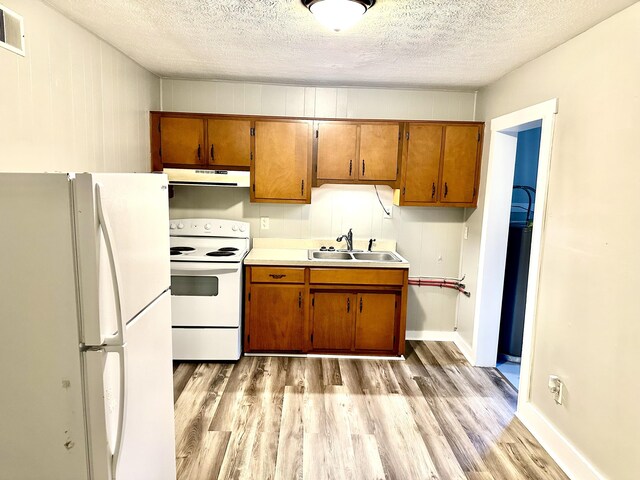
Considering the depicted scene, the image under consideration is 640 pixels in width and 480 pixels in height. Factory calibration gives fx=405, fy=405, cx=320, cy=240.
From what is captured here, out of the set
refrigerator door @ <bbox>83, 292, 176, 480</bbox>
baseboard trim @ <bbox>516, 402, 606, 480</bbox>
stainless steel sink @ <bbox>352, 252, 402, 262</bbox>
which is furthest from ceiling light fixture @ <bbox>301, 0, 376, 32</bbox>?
baseboard trim @ <bbox>516, 402, 606, 480</bbox>

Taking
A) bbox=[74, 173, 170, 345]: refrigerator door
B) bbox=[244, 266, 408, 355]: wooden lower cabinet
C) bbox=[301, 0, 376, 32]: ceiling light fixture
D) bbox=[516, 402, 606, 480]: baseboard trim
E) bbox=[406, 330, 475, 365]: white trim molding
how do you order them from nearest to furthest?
bbox=[74, 173, 170, 345]: refrigerator door < bbox=[301, 0, 376, 32]: ceiling light fixture < bbox=[516, 402, 606, 480]: baseboard trim < bbox=[244, 266, 408, 355]: wooden lower cabinet < bbox=[406, 330, 475, 365]: white trim molding

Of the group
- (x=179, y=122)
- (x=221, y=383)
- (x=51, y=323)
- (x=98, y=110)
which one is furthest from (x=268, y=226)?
(x=51, y=323)

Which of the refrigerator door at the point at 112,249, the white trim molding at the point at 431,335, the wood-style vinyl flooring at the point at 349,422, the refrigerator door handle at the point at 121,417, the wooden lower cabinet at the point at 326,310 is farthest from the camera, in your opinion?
the white trim molding at the point at 431,335

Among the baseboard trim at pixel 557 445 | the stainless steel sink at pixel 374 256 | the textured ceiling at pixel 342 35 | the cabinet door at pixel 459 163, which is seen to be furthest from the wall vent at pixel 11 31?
the baseboard trim at pixel 557 445

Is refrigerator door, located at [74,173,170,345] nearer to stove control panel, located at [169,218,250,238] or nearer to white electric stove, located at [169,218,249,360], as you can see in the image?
white electric stove, located at [169,218,249,360]

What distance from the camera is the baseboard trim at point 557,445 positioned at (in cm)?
209

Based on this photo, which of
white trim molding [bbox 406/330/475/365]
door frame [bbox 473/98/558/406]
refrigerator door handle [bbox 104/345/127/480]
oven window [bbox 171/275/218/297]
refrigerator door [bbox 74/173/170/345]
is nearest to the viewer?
refrigerator door [bbox 74/173/170/345]

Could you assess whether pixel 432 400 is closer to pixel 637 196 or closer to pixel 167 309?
pixel 637 196

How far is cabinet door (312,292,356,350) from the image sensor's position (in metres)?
3.49

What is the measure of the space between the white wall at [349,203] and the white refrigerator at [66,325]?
2.45 metres

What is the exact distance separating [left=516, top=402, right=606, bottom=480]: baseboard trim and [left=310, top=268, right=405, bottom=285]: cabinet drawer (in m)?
1.30

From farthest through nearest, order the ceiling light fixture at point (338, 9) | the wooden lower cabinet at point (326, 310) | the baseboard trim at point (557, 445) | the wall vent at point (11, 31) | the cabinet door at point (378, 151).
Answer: the cabinet door at point (378, 151) → the wooden lower cabinet at point (326, 310) → the baseboard trim at point (557, 445) → the ceiling light fixture at point (338, 9) → the wall vent at point (11, 31)

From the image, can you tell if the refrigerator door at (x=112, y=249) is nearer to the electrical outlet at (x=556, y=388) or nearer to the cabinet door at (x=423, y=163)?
the electrical outlet at (x=556, y=388)

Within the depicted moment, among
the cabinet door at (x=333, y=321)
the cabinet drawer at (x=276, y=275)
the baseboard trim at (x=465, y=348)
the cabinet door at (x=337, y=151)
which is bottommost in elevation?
the baseboard trim at (x=465, y=348)
